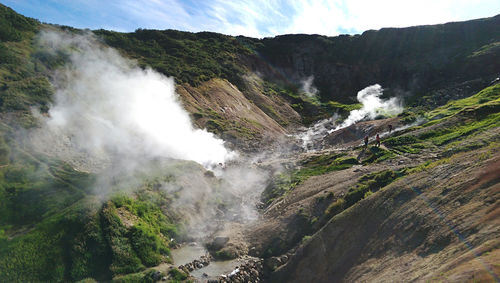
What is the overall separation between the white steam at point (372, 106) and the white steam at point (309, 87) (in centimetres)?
974

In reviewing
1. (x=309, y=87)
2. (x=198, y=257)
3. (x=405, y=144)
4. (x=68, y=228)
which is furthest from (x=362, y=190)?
(x=309, y=87)

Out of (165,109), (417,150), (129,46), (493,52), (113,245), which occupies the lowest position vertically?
(113,245)

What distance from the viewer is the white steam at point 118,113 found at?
2527 centimetres

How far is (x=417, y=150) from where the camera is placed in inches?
914

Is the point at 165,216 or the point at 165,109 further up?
the point at 165,109

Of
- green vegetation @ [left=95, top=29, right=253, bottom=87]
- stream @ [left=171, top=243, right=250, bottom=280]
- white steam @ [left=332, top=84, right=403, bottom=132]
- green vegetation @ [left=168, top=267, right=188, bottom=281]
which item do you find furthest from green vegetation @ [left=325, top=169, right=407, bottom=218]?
green vegetation @ [left=95, top=29, right=253, bottom=87]

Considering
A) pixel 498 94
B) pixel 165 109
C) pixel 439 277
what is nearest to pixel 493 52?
pixel 498 94

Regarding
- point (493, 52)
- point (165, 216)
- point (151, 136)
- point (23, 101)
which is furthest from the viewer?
point (493, 52)

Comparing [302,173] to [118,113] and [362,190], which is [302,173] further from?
[118,113]

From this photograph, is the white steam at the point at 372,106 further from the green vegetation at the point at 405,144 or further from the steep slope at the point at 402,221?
the steep slope at the point at 402,221

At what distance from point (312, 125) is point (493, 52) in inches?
1270

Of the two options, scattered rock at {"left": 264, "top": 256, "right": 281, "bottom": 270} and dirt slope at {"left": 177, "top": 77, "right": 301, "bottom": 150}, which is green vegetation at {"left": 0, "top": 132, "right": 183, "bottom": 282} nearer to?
scattered rock at {"left": 264, "top": 256, "right": 281, "bottom": 270}

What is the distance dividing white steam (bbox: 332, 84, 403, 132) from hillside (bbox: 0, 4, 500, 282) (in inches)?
211

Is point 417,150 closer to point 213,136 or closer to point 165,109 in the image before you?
point 213,136
